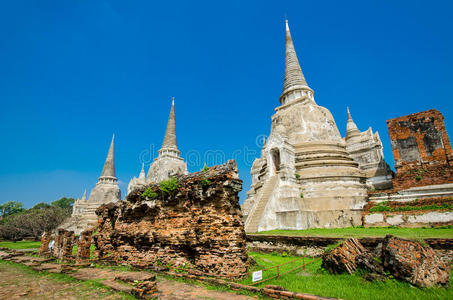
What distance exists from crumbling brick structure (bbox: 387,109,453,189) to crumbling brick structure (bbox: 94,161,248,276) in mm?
12583

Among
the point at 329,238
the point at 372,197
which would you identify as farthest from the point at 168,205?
the point at 372,197

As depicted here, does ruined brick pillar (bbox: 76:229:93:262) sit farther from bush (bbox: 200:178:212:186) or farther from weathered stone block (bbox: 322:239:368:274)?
weathered stone block (bbox: 322:239:368:274)

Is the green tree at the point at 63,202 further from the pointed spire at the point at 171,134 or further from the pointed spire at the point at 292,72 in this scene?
the pointed spire at the point at 292,72

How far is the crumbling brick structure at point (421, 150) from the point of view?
14.1 m

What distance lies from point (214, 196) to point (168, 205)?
7.67 feet

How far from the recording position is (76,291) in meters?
6.33

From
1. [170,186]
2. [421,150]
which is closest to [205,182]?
[170,186]

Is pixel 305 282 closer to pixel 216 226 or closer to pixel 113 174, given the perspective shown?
pixel 216 226

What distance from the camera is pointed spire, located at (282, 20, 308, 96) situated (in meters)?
30.0

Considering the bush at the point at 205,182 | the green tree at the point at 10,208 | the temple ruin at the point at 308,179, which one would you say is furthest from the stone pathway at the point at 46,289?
the green tree at the point at 10,208

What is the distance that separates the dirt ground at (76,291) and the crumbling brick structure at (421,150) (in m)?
14.3

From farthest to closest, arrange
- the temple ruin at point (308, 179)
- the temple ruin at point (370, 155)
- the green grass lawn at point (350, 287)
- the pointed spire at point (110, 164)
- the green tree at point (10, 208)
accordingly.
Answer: the green tree at point (10, 208)
the pointed spire at point (110, 164)
the temple ruin at point (370, 155)
the temple ruin at point (308, 179)
the green grass lawn at point (350, 287)

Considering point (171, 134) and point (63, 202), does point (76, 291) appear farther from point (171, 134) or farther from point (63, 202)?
point (63, 202)

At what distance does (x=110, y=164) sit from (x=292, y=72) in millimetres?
38844
